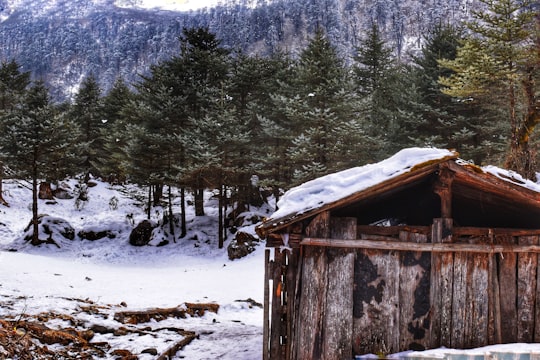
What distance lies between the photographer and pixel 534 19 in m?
16.6

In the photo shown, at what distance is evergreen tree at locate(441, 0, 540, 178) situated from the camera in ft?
51.1

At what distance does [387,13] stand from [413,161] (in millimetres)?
110596

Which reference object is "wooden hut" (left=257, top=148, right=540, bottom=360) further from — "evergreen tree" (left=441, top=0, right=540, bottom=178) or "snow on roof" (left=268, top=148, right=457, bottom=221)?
"evergreen tree" (left=441, top=0, right=540, bottom=178)

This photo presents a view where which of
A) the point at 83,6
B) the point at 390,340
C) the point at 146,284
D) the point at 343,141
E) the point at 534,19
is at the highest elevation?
the point at 83,6

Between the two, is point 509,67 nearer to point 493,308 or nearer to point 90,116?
point 493,308

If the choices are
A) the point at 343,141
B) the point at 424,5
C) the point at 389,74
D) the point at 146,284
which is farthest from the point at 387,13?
the point at 146,284

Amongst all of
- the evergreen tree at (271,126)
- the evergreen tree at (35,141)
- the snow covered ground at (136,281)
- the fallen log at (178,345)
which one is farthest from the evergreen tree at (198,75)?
the fallen log at (178,345)

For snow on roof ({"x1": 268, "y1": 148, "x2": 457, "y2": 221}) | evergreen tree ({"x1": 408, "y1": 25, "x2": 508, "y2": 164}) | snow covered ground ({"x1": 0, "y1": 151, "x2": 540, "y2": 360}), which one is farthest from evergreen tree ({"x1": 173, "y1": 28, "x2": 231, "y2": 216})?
snow on roof ({"x1": 268, "y1": 148, "x2": 457, "y2": 221})

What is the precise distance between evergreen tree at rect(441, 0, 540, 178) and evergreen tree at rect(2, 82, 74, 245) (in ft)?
65.9

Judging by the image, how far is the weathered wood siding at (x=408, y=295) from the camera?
18.6ft

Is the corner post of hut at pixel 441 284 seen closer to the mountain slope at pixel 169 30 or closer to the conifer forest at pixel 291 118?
the conifer forest at pixel 291 118

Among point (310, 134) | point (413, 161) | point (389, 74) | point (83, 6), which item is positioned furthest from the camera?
point (83, 6)

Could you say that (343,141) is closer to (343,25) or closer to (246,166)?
(246,166)

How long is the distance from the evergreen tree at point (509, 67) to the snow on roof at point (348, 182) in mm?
12234
